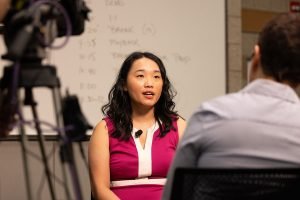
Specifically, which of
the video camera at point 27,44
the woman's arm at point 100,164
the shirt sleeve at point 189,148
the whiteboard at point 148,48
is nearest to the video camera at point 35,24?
the video camera at point 27,44

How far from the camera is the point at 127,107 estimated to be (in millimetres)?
2385

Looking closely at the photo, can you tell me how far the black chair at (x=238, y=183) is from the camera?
1073 millimetres

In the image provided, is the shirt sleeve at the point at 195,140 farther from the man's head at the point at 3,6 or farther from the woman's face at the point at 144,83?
the woman's face at the point at 144,83

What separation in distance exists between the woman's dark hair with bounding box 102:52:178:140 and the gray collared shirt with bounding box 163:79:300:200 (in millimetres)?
1093

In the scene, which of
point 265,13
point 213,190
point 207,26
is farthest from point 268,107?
point 265,13

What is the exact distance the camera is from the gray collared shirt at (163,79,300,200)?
1.17m

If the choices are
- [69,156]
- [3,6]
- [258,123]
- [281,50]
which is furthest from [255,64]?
[3,6]

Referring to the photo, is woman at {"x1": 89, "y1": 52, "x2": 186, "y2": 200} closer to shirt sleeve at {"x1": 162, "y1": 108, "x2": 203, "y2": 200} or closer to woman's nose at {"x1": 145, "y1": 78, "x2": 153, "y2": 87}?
woman's nose at {"x1": 145, "y1": 78, "x2": 153, "y2": 87}

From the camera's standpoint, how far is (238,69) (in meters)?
3.36

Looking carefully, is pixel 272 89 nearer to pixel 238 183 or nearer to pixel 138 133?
pixel 238 183

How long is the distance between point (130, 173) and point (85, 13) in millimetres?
1012

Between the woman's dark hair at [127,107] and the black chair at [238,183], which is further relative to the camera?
the woman's dark hair at [127,107]

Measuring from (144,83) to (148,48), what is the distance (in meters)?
0.70

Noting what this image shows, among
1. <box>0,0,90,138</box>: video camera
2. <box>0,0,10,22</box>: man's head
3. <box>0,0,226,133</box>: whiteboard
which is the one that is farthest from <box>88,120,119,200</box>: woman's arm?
<box>0,0,10,22</box>: man's head
